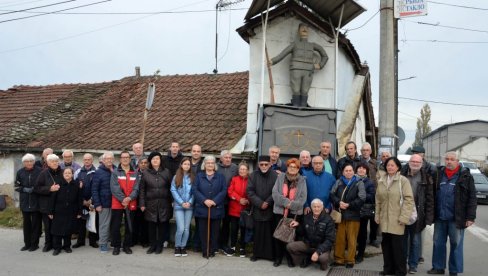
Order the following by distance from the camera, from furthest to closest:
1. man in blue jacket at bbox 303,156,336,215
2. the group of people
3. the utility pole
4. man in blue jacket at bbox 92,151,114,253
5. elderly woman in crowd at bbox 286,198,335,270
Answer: the utility pole, man in blue jacket at bbox 92,151,114,253, man in blue jacket at bbox 303,156,336,215, elderly woman in crowd at bbox 286,198,335,270, the group of people

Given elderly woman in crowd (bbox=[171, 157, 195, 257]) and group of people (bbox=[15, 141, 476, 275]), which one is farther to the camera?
elderly woman in crowd (bbox=[171, 157, 195, 257])

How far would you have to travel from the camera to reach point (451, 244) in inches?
268

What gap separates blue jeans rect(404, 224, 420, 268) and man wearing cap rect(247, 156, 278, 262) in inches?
82.8

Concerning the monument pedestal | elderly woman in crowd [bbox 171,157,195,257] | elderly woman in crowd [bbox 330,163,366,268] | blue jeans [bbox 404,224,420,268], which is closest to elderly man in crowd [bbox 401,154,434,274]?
blue jeans [bbox 404,224,420,268]

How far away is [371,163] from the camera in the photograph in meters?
8.30

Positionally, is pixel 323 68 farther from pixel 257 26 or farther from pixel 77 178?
pixel 77 178

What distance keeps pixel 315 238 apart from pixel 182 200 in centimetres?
233

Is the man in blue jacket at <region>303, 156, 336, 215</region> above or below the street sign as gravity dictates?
below

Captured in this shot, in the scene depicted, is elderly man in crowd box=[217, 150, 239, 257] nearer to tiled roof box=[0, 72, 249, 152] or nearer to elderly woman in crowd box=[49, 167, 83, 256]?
tiled roof box=[0, 72, 249, 152]

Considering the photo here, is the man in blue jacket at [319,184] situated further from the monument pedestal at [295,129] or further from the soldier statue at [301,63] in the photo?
the soldier statue at [301,63]

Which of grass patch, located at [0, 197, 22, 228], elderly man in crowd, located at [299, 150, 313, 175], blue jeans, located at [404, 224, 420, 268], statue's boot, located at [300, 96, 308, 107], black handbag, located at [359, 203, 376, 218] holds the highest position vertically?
statue's boot, located at [300, 96, 308, 107]

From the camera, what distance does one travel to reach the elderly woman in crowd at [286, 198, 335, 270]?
7.03 metres

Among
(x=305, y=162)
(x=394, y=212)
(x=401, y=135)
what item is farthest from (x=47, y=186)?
(x=401, y=135)

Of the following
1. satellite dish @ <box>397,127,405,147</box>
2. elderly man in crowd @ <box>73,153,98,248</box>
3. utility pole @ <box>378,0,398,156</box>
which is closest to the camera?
utility pole @ <box>378,0,398,156</box>
